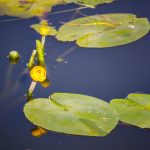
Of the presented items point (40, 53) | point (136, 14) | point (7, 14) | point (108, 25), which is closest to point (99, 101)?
point (40, 53)

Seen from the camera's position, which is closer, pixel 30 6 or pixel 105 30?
pixel 105 30

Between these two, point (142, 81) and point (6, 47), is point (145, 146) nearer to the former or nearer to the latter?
point (142, 81)

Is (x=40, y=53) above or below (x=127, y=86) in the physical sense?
above

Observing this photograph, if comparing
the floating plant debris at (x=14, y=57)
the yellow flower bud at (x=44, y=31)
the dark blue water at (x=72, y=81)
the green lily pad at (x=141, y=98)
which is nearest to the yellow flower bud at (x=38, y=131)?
the dark blue water at (x=72, y=81)

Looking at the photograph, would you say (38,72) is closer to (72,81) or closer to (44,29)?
(72,81)

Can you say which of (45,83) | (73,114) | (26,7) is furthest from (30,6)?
(73,114)

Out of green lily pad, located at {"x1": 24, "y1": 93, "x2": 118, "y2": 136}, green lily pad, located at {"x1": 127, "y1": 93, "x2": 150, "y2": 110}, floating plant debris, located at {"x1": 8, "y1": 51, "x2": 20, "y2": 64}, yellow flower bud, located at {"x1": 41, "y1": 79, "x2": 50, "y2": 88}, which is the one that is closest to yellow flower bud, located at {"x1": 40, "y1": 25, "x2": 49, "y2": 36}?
floating plant debris, located at {"x1": 8, "y1": 51, "x2": 20, "y2": 64}

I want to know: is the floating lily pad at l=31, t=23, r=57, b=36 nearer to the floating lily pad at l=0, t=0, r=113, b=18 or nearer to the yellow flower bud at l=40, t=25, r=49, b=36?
the yellow flower bud at l=40, t=25, r=49, b=36
